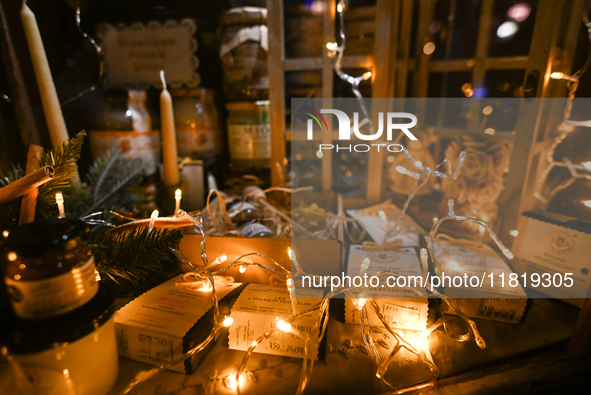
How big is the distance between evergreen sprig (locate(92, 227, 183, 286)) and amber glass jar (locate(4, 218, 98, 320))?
13 cm

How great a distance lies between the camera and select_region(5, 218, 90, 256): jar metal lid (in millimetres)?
312

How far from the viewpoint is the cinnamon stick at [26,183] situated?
39 cm

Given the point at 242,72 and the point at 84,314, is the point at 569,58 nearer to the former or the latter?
the point at 242,72

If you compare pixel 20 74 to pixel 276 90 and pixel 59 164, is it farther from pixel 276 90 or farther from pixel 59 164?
pixel 276 90

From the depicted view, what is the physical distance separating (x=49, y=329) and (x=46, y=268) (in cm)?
7

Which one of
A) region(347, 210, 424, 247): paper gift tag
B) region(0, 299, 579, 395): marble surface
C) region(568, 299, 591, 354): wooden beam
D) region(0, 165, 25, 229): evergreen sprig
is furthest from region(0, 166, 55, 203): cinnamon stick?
region(568, 299, 591, 354): wooden beam

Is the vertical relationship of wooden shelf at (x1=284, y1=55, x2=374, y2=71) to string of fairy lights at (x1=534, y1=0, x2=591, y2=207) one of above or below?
above

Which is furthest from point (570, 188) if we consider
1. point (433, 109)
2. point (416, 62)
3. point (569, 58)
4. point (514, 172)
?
point (416, 62)

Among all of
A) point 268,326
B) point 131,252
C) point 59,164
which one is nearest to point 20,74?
point 59,164

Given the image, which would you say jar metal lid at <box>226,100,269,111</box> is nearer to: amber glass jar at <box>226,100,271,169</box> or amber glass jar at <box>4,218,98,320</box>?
amber glass jar at <box>226,100,271,169</box>

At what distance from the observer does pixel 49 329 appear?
0.33 m

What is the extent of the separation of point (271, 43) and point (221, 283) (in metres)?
0.59

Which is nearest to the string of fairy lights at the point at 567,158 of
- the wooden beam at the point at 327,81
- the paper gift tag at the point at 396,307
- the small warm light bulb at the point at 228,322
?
the paper gift tag at the point at 396,307

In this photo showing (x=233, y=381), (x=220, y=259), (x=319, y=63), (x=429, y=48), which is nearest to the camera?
(x=233, y=381)
